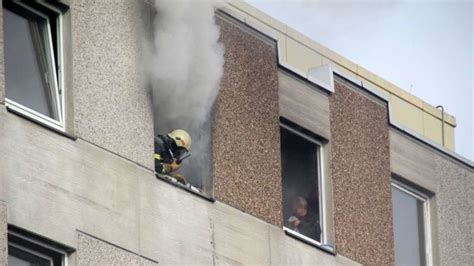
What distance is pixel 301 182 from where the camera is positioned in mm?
29016

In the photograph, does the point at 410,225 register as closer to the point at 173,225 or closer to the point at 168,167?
the point at 168,167

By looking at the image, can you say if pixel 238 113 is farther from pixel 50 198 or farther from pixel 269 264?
pixel 50 198

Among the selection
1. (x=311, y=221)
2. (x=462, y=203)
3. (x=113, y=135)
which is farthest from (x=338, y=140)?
(x=113, y=135)

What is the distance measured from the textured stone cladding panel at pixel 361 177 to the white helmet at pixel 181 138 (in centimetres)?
328

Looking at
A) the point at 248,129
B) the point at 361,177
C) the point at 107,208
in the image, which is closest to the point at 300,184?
the point at 361,177

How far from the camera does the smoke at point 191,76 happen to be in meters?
26.4

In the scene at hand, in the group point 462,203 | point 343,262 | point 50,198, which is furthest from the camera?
point 462,203

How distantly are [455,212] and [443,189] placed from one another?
0.44 meters

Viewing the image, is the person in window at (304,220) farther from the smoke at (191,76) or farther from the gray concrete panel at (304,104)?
the smoke at (191,76)

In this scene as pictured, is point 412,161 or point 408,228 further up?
point 412,161

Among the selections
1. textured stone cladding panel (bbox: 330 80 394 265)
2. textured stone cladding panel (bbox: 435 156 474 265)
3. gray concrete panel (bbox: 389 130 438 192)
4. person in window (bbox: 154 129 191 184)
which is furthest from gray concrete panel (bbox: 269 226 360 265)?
textured stone cladding panel (bbox: 435 156 474 265)

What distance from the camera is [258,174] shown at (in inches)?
1076

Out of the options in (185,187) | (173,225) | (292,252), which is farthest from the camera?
(292,252)

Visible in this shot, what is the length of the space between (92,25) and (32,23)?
2.61 ft
